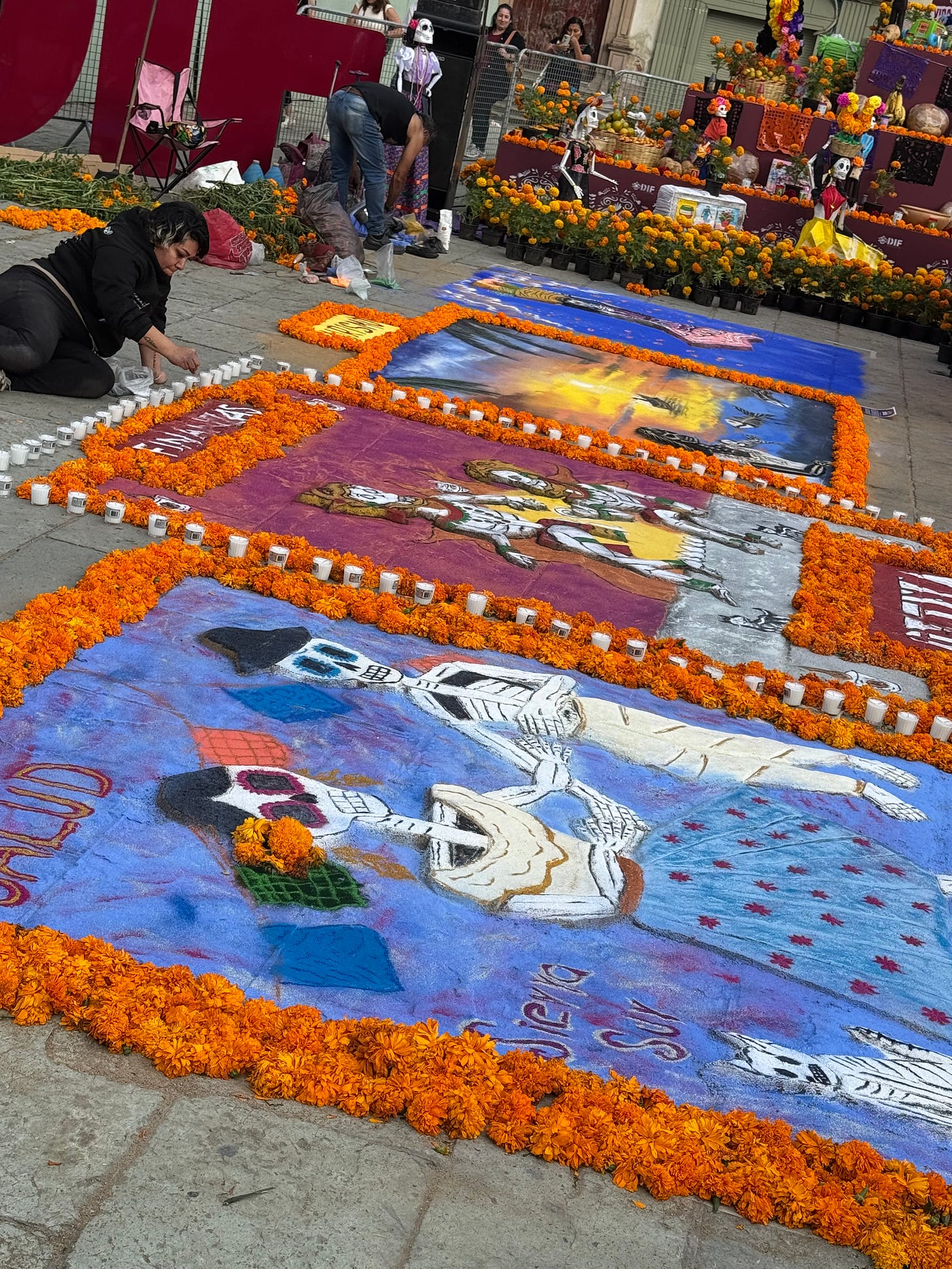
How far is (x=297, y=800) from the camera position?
4020 millimetres

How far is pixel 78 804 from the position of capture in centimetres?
372

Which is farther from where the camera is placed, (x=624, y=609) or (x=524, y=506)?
(x=524, y=506)

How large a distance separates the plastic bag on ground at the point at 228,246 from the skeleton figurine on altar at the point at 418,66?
4.37 metres

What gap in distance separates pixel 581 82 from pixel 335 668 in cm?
1779

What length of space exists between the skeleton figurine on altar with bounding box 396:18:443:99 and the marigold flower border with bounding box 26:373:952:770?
9.14m

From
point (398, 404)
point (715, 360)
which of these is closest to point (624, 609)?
point (398, 404)

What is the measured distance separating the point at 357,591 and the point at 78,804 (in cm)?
200

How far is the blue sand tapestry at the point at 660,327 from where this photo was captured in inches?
480

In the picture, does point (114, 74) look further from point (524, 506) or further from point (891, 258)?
point (891, 258)

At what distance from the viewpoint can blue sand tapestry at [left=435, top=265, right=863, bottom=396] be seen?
40.0 feet

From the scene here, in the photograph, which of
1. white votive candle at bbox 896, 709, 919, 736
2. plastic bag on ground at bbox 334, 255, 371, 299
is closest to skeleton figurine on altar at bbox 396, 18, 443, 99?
plastic bag on ground at bbox 334, 255, 371, 299

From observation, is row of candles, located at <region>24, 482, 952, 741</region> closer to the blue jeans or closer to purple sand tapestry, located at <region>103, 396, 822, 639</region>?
purple sand tapestry, located at <region>103, 396, 822, 639</region>

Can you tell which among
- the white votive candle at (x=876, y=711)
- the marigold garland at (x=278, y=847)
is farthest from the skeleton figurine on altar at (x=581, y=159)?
the marigold garland at (x=278, y=847)

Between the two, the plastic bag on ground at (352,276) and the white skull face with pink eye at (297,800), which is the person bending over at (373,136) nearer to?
the plastic bag on ground at (352,276)
